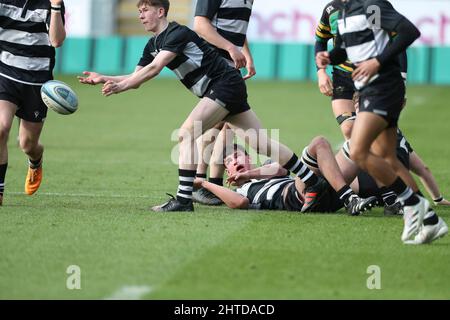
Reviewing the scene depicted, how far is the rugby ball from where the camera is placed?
9.13m

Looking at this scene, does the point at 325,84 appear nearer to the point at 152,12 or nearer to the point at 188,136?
the point at 188,136

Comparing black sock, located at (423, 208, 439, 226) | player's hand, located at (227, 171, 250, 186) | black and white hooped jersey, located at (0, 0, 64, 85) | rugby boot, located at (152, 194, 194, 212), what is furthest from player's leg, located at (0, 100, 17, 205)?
black sock, located at (423, 208, 439, 226)

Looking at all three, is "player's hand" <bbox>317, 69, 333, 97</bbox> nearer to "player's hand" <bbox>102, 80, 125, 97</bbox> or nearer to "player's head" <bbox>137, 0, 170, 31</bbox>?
"player's head" <bbox>137, 0, 170, 31</bbox>

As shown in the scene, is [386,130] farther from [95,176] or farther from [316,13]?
[316,13]

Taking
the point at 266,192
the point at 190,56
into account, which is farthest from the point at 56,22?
the point at 266,192

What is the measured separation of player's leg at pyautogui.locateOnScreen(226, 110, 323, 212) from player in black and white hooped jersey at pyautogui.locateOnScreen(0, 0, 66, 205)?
6.07ft

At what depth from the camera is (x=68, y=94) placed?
922 centimetres

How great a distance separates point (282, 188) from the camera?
9227mm

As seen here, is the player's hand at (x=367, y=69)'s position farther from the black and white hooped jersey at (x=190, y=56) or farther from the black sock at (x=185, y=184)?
the black sock at (x=185, y=184)

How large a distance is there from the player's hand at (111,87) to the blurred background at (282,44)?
22.8 metres

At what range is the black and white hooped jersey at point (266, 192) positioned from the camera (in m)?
9.20

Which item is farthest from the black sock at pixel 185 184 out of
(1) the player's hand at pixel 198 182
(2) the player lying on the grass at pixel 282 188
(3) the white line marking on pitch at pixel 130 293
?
(3) the white line marking on pitch at pixel 130 293

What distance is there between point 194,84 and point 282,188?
129 cm

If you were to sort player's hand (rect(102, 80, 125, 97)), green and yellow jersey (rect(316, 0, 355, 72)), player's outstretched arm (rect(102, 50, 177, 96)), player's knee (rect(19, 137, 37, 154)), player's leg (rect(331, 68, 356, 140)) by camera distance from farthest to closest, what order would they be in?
player's leg (rect(331, 68, 356, 140)) → green and yellow jersey (rect(316, 0, 355, 72)) → player's knee (rect(19, 137, 37, 154)) → player's outstretched arm (rect(102, 50, 177, 96)) → player's hand (rect(102, 80, 125, 97))
